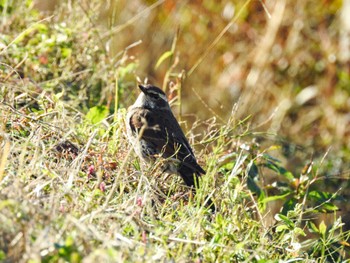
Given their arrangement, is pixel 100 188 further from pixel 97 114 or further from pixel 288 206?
pixel 97 114

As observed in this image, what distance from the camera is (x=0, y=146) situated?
4.45 m

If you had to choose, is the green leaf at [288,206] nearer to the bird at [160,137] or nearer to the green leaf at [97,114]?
the bird at [160,137]

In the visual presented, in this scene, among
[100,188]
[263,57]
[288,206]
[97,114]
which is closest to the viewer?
[100,188]

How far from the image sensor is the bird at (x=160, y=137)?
535cm

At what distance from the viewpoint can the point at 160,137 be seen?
6.18m

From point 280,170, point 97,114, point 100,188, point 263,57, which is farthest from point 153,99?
point 263,57

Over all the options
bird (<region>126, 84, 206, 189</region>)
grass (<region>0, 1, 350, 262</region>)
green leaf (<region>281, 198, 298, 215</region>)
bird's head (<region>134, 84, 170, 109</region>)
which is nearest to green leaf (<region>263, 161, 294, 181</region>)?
grass (<region>0, 1, 350, 262</region>)

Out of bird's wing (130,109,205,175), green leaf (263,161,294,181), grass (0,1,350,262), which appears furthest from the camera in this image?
green leaf (263,161,294,181)

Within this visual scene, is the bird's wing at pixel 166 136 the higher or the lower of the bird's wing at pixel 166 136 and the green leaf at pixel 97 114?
the lower

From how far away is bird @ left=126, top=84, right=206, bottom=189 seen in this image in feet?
17.5

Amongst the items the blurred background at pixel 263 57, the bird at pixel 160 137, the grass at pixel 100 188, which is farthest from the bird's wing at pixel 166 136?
the blurred background at pixel 263 57

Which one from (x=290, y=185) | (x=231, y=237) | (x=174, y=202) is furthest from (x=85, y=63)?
(x=231, y=237)

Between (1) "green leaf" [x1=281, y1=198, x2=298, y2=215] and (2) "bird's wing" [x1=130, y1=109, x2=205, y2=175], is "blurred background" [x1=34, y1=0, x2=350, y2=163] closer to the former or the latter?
(2) "bird's wing" [x1=130, y1=109, x2=205, y2=175]

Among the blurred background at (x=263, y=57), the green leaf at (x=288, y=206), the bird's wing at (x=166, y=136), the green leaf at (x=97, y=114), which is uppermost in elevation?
the green leaf at (x=97, y=114)
